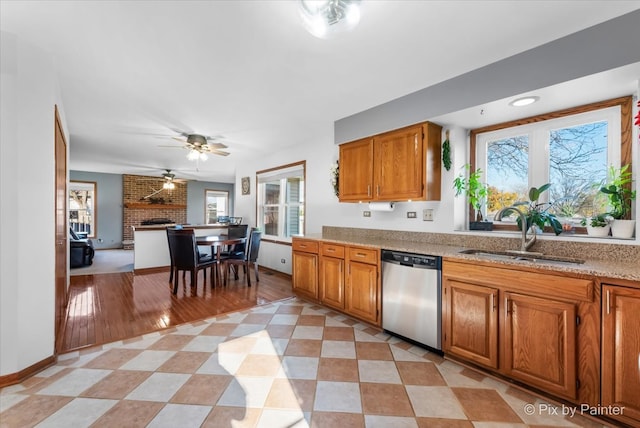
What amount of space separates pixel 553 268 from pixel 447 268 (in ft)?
2.20

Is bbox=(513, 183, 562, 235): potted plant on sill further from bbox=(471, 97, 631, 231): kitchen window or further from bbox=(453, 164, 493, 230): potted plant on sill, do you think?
bbox=(453, 164, 493, 230): potted plant on sill

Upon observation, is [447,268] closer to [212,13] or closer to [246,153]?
[212,13]

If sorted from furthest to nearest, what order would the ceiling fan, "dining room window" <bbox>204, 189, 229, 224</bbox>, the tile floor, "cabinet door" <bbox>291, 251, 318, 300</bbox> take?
"dining room window" <bbox>204, 189, 229, 224</bbox> → the ceiling fan → "cabinet door" <bbox>291, 251, 318, 300</bbox> → the tile floor

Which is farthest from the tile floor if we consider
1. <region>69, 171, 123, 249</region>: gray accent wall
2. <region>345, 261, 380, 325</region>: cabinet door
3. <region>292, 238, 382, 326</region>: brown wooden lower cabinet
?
<region>69, 171, 123, 249</region>: gray accent wall

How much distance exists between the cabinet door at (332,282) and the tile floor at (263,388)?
56 centimetres

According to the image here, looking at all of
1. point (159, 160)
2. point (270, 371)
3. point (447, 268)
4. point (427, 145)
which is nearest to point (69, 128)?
point (159, 160)

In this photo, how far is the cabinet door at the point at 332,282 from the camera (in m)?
3.08

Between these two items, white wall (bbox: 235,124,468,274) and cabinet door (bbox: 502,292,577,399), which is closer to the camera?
cabinet door (bbox: 502,292,577,399)

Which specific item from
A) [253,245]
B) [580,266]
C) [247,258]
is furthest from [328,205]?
[580,266]

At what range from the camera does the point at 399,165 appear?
2.88m

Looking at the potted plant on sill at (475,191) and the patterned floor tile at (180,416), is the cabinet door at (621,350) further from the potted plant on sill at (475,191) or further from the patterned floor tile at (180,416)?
the patterned floor tile at (180,416)

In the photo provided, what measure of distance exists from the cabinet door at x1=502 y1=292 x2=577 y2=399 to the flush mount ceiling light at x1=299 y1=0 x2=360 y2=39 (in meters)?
1.97

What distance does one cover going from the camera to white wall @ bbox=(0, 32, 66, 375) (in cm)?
187

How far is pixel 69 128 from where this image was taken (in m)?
4.03
